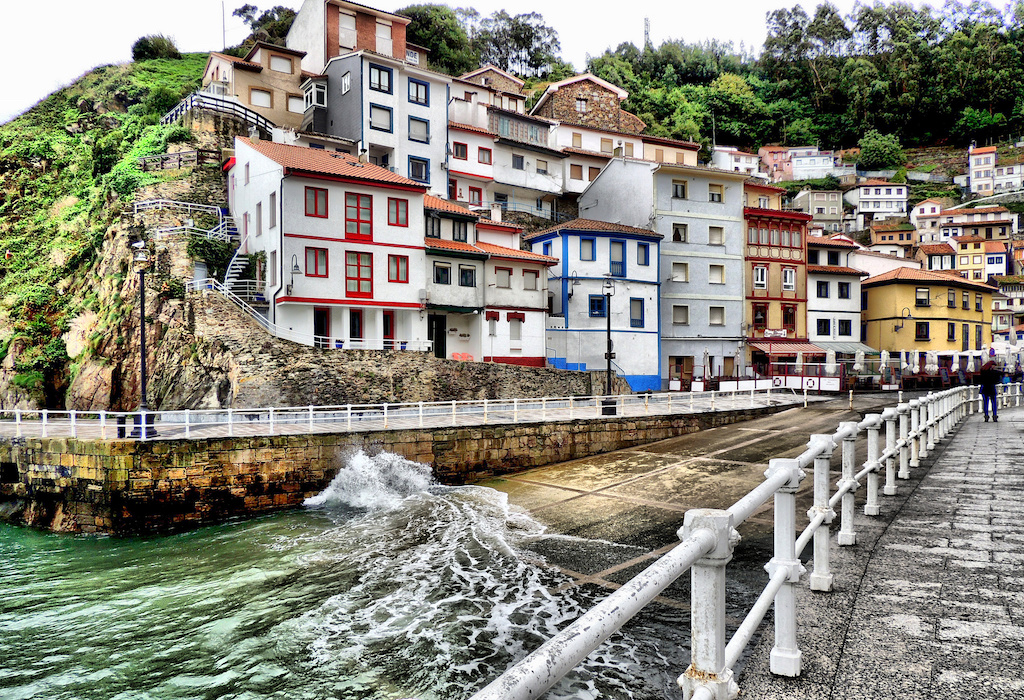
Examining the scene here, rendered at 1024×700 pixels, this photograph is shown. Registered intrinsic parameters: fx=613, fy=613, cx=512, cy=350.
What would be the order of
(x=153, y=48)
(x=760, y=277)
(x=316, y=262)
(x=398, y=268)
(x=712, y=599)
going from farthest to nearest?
(x=153, y=48) < (x=760, y=277) < (x=398, y=268) < (x=316, y=262) < (x=712, y=599)

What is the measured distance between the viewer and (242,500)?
17688 mm

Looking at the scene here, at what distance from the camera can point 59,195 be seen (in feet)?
133

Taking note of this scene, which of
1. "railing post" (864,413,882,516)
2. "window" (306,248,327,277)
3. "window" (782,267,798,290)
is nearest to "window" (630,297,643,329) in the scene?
"window" (782,267,798,290)

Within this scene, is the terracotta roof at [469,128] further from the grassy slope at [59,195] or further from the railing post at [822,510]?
the railing post at [822,510]

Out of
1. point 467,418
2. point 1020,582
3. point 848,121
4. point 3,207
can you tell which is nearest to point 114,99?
point 3,207

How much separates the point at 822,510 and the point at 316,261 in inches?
1127

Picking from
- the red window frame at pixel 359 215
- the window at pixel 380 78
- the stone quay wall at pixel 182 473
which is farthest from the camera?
the window at pixel 380 78

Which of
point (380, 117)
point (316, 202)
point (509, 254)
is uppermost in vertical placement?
point (380, 117)

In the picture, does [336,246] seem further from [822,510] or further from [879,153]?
[879,153]

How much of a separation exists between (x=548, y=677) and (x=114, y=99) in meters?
59.9

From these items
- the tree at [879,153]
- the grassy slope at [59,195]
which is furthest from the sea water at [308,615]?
the tree at [879,153]

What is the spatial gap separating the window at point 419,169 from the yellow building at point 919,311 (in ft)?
121

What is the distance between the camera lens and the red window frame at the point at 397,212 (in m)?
32.2

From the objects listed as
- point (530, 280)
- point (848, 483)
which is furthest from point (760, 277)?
point (848, 483)
